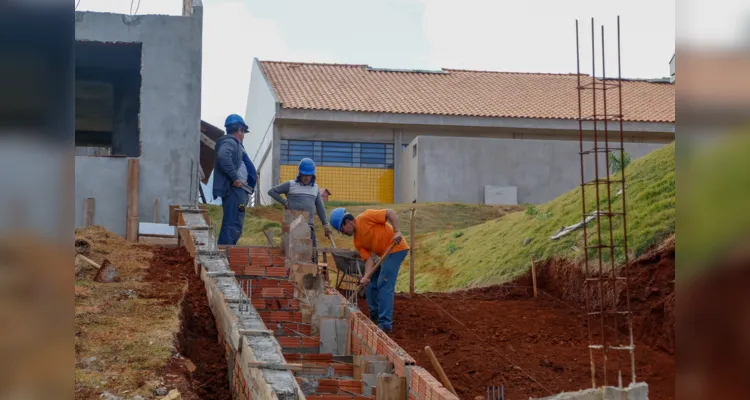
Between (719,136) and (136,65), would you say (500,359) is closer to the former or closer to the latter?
(719,136)

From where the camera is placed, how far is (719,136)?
1682mm

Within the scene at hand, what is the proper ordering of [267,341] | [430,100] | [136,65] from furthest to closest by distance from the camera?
[430,100]
[136,65]
[267,341]

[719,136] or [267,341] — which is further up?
[719,136]

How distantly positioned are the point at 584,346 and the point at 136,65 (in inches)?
481

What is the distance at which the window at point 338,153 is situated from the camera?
29516 mm

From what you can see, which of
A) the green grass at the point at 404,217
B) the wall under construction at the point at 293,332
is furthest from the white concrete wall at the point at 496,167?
the wall under construction at the point at 293,332

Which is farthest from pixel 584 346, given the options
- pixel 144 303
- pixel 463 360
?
pixel 144 303

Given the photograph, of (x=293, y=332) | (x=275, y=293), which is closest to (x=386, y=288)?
(x=293, y=332)

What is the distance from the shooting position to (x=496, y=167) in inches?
1089

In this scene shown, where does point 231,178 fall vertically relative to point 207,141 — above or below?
below

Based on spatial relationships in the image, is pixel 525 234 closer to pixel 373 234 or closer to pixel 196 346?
pixel 373 234

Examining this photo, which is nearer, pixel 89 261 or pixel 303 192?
pixel 89 261

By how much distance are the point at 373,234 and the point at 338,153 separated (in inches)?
777

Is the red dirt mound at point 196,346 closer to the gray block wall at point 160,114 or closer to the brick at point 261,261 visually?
the brick at point 261,261
